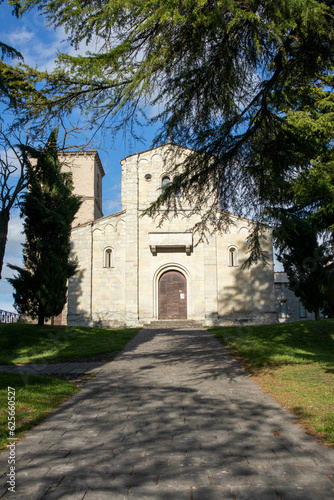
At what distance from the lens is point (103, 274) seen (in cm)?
2384

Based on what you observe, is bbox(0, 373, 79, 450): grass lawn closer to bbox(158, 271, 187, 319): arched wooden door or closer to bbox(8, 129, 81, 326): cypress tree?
bbox(8, 129, 81, 326): cypress tree

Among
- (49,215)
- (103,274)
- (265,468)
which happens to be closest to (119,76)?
(265,468)

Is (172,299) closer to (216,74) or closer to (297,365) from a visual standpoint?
(297,365)

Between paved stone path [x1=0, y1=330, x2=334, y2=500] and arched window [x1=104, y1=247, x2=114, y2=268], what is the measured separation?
57.2 feet

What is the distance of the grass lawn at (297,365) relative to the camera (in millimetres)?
5211

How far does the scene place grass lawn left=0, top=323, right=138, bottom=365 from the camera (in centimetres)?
1166

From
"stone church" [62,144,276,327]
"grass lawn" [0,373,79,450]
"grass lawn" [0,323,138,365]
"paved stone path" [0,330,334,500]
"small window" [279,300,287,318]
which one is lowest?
"paved stone path" [0,330,334,500]

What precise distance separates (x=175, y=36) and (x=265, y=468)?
5652 millimetres

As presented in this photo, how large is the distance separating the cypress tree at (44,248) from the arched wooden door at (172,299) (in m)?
8.42

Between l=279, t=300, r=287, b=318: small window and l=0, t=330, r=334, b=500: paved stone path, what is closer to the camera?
l=0, t=330, r=334, b=500: paved stone path

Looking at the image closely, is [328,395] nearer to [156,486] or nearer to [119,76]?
[156,486]

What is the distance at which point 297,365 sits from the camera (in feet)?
29.0

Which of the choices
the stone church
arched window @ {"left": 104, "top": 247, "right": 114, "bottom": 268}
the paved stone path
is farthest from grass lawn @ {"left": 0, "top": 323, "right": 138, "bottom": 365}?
arched window @ {"left": 104, "top": 247, "right": 114, "bottom": 268}

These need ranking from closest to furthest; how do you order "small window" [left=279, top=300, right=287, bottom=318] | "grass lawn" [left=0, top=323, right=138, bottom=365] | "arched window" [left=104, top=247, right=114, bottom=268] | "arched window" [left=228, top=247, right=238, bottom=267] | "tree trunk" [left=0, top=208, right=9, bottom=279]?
"grass lawn" [left=0, top=323, right=138, bottom=365] < "tree trunk" [left=0, top=208, right=9, bottom=279] < "arched window" [left=104, top=247, right=114, bottom=268] < "arched window" [left=228, top=247, right=238, bottom=267] < "small window" [left=279, top=300, right=287, bottom=318]
